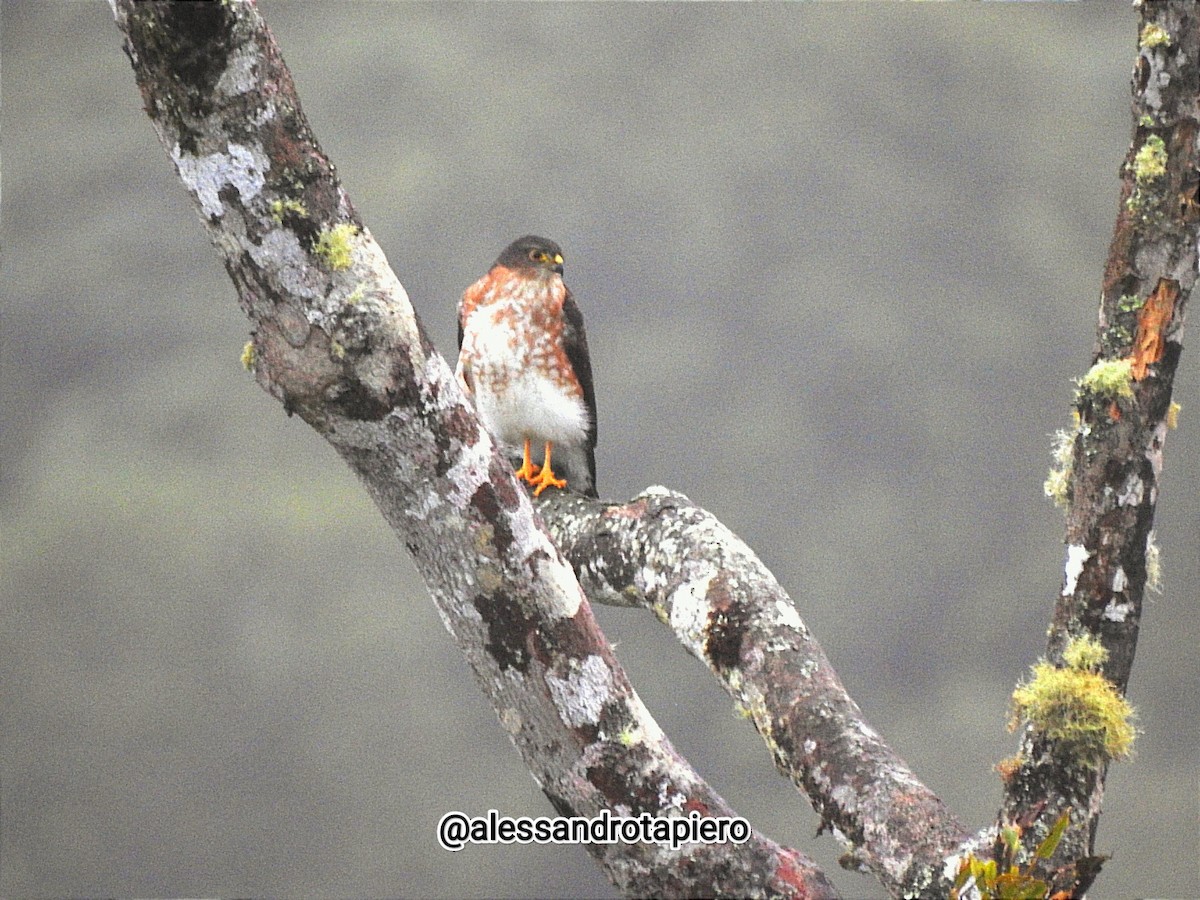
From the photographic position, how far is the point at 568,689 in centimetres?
147

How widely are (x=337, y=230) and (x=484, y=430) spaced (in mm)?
278

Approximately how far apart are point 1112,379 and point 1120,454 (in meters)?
0.09

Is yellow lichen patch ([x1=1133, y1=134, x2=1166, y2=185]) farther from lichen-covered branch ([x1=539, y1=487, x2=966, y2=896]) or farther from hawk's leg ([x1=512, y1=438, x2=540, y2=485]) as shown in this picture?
hawk's leg ([x1=512, y1=438, x2=540, y2=485])

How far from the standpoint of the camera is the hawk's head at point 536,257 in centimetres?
305

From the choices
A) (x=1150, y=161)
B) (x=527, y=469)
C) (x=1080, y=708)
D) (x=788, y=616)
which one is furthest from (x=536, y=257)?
(x=1080, y=708)

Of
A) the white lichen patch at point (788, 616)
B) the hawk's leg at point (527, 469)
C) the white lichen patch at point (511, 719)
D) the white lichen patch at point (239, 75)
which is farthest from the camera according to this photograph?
the hawk's leg at point (527, 469)

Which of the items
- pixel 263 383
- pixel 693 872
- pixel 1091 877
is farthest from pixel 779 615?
pixel 263 383

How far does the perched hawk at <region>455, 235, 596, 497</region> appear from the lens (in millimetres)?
3045

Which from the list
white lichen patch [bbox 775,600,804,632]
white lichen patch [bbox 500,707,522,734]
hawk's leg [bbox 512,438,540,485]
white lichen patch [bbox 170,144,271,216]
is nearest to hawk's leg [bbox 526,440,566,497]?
hawk's leg [bbox 512,438,540,485]

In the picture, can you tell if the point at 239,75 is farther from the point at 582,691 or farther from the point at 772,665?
the point at 772,665

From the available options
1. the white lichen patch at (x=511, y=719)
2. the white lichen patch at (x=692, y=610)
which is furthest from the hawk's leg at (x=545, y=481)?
the white lichen patch at (x=511, y=719)

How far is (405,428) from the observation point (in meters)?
1.36

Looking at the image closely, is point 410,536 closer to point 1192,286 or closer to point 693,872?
point 693,872

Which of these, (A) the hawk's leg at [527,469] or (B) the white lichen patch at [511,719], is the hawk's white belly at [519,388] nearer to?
(A) the hawk's leg at [527,469]
